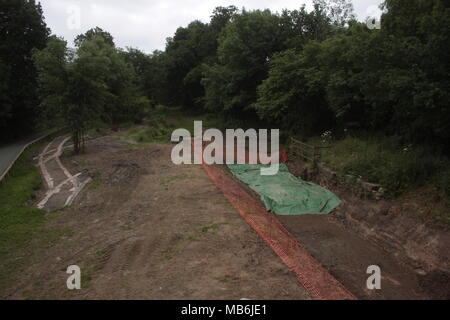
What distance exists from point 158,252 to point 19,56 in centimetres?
2686

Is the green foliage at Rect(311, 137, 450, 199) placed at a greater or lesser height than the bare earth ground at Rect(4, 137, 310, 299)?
greater

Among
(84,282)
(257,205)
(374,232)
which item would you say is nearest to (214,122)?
(257,205)

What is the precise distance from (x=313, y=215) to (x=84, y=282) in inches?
306

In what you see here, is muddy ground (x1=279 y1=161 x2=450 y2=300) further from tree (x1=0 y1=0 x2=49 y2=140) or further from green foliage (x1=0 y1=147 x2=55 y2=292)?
tree (x1=0 y1=0 x2=49 y2=140)

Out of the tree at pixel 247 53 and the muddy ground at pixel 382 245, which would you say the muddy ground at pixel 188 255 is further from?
the tree at pixel 247 53

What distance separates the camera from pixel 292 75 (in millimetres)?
19547

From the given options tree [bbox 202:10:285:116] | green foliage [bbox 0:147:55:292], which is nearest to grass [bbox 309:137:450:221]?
green foliage [bbox 0:147:55:292]

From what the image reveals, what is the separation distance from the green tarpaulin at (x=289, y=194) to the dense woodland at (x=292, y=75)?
3.99 metres

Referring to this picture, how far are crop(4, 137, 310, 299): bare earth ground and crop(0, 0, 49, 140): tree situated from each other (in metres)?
17.5

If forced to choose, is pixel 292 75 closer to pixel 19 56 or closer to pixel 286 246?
pixel 286 246

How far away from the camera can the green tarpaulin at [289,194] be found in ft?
42.1

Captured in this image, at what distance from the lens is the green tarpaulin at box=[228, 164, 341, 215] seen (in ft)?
42.1

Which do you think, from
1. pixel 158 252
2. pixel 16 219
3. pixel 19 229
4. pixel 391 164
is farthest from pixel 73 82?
pixel 391 164
